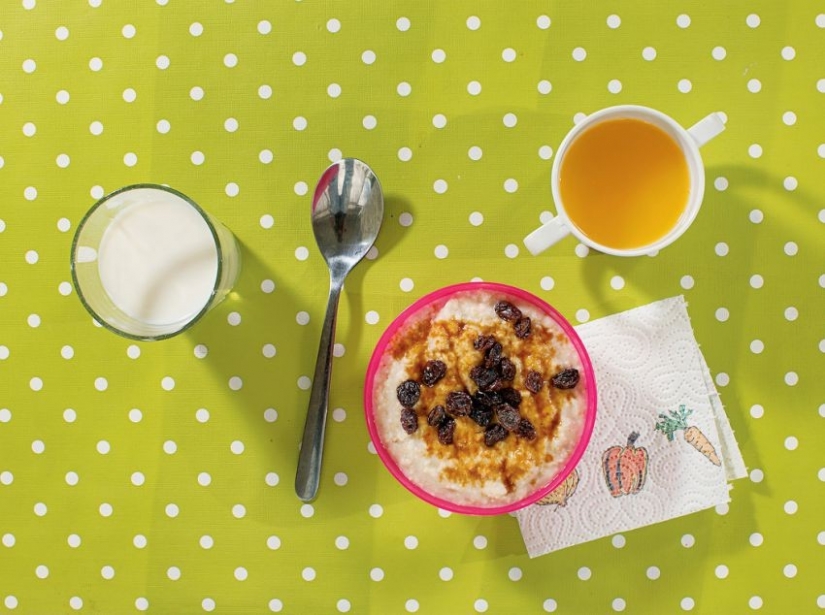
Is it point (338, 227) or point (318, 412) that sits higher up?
point (338, 227)

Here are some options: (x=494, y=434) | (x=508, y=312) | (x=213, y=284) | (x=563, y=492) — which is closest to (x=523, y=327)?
(x=508, y=312)

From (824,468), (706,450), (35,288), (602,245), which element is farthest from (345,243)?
(824,468)

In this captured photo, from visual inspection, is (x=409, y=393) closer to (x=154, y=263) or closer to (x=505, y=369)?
(x=505, y=369)

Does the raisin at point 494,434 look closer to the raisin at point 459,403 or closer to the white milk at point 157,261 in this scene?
the raisin at point 459,403

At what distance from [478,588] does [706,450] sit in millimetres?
356

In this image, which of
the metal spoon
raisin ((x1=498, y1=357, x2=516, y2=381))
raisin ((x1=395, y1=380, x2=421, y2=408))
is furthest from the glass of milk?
raisin ((x1=498, y1=357, x2=516, y2=381))

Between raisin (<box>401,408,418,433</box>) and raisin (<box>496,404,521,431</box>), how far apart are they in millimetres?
101

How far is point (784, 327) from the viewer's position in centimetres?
98

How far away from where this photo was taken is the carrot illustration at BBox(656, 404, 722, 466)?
97cm

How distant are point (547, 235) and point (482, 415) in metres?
0.23

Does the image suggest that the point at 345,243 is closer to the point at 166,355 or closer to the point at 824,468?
the point at 166,355

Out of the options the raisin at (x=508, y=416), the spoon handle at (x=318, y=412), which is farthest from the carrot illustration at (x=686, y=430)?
the spoon handle at (x=318, y=412)

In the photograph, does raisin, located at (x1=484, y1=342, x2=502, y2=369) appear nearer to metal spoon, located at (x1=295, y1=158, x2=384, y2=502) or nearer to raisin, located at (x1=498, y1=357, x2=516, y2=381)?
raisin, located at (x1=498, y1=357, x2=516, y2=381)

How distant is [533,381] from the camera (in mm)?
875
